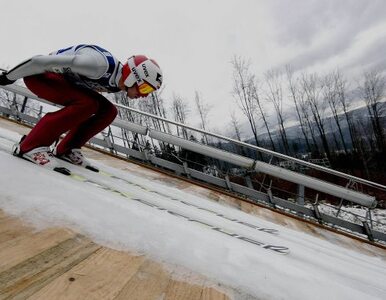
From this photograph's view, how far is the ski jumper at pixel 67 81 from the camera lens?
2758 mm

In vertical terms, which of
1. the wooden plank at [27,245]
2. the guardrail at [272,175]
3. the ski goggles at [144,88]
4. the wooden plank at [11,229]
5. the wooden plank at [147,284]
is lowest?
the guardrail at [272,175]

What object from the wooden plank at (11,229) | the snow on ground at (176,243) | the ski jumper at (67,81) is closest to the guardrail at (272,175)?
the ski jumper at (67,81)

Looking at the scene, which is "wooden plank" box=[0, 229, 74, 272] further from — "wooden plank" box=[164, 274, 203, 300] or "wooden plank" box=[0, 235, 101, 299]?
"wooden plank" box=[164, 274, 203, 300]

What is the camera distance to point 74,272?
3.90ft

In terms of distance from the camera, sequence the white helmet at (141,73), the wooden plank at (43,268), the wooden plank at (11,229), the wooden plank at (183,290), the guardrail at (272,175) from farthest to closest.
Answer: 1. the guardrail at (272,175)
2. the white helmet at (141,73)
3. the wooden plank at (11,229)
4. the wooden plank at (183,290)
5. the wooden plank at (43,268)

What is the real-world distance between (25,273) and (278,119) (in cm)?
4910

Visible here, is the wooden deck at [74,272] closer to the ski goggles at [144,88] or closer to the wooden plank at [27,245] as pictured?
the wooden plank at [27,245]

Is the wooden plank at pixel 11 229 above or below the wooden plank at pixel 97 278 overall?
above

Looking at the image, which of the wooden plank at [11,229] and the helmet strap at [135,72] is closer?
the wooden plank at [11,229]

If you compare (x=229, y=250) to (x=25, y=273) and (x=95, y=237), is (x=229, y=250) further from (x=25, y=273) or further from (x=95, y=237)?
(x=25, y=273)

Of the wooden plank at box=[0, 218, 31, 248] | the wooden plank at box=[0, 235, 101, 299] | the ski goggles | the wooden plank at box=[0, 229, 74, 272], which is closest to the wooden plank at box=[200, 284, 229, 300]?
the wooden plank at box=[0, 235, 101, 299]

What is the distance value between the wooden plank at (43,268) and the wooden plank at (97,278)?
0.10 ft

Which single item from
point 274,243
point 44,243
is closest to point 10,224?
point 44,243

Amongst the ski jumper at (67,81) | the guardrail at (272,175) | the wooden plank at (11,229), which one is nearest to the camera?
the wooden plank at (11,229)
